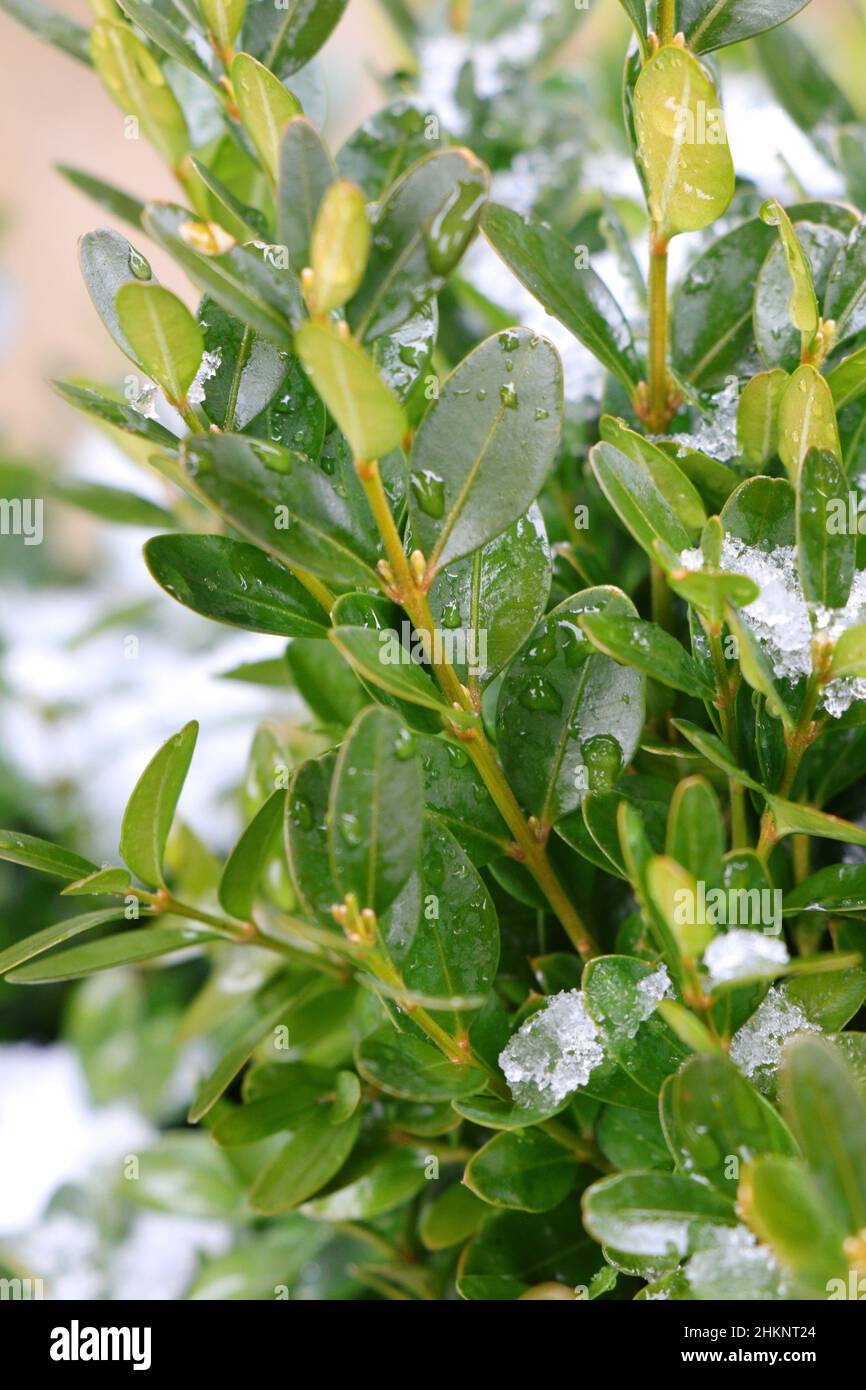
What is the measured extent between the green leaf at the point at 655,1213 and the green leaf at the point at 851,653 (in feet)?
0.43

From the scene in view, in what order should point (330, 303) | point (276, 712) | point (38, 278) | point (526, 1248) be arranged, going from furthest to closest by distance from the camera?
point (38, 278) < point (276, 712) < point (526, 1248) < point (330, 303)

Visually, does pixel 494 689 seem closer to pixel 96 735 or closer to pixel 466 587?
pixel 466 587

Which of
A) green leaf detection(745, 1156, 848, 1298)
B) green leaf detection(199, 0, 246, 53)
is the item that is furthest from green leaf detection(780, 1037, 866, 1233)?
green leaf detection(199, 0, 246, 53)

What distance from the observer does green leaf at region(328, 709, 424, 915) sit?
27cm

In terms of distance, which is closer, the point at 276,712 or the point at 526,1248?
the point at 526,1248

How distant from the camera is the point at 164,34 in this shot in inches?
14.0

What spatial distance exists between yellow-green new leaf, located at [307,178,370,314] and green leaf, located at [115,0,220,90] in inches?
5.4

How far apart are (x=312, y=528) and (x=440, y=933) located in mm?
123

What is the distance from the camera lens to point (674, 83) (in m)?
0.31

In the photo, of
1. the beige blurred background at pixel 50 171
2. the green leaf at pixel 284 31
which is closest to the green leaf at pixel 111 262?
the green leaf at pixel 284 31

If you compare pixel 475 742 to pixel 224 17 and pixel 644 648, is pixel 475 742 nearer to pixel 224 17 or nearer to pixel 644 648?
pixel 644 648

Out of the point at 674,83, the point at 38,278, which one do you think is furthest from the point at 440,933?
the point at 38,278

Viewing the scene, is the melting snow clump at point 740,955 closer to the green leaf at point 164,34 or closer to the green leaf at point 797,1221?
the green leaf at point 797,1221

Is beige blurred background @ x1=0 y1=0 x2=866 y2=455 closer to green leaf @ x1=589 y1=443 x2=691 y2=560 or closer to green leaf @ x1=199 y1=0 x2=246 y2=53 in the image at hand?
green leaf @ x1=199 y1=0 x2=246 y2=53
